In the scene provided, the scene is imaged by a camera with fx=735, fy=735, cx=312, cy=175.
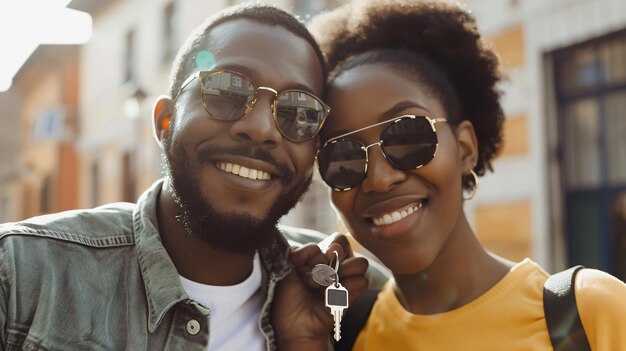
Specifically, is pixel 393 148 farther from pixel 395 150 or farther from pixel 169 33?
pixel 169 33

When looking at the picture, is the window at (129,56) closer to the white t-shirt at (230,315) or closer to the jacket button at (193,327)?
the white t-shirt at (230,315)

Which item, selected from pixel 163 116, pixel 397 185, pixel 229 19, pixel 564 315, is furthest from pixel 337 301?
pixel 229 19

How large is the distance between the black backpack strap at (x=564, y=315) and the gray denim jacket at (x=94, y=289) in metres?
1.06

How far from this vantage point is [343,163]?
10.1 ft

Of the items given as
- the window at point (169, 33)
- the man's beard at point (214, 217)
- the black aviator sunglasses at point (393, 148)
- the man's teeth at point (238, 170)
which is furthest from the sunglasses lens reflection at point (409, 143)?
the window at point (169, 33)

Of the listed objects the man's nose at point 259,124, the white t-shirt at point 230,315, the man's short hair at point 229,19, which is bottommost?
Answer: the white t-shirt at point 230,315

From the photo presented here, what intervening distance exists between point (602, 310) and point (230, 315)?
1367 mm

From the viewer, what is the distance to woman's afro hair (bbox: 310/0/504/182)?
3359 mm

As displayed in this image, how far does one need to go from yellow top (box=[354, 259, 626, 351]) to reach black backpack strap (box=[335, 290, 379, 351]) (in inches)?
1.5

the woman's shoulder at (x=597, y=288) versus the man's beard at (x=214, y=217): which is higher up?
the man's beard at (x=214, y=217)

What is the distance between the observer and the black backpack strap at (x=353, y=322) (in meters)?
3.23

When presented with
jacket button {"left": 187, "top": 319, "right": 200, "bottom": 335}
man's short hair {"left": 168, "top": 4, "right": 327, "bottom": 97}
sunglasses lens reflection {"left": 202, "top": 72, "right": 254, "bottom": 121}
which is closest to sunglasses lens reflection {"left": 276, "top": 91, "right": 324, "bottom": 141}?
sunglasses lens reflection {"left": 202, "top": 72, "right": 254, "bottom": 121}

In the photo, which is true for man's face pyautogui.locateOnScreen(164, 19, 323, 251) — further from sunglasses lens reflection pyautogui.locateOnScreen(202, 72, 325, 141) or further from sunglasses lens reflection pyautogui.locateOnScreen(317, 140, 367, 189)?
sunglasses lens reflection pyautogui.locateOnScreen(317, 140, 367, 189)

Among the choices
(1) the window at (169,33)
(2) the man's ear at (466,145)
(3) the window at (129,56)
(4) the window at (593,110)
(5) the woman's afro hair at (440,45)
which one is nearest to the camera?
(2) the man's ear at (466,145)
